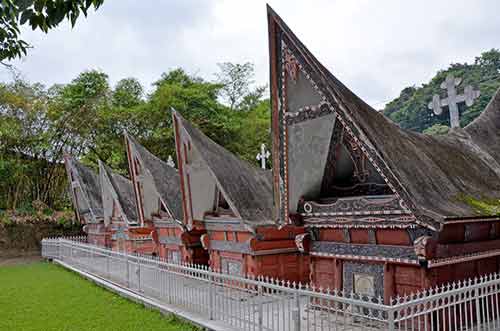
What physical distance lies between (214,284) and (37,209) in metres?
23.3

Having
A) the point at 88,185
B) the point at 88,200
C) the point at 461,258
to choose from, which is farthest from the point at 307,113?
the point at 88,185

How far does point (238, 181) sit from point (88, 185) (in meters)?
15.3

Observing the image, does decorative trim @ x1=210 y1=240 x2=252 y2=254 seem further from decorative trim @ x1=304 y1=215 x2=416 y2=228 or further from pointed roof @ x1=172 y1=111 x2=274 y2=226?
decorative trim @ x1=304 y1=215 x2=416 y2=228

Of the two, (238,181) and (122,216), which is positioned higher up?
(238,181)

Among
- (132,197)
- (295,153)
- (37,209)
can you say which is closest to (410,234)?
(295,153)

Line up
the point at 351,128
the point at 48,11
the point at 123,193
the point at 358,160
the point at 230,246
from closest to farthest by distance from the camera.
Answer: the point at 48,11, the point at 351,128, the point at 358,160, the point at 230,246, the point at 123,193

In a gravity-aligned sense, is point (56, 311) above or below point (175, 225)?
below

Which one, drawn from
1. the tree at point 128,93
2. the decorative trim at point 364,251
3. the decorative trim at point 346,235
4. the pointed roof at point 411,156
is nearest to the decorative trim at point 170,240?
the decorative trim at point 364,251

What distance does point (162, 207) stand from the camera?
16.8m

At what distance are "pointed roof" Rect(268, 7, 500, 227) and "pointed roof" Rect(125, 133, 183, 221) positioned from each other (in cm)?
801

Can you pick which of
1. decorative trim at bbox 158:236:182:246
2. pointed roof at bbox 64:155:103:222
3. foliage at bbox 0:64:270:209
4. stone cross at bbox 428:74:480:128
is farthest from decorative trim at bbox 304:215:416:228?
foliage at bbox 0:64:270:209

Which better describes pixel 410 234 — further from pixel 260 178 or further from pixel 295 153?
pixel 260 178

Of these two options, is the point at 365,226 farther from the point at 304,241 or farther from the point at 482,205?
the point at 482,205

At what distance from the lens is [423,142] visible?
9.48 meters
